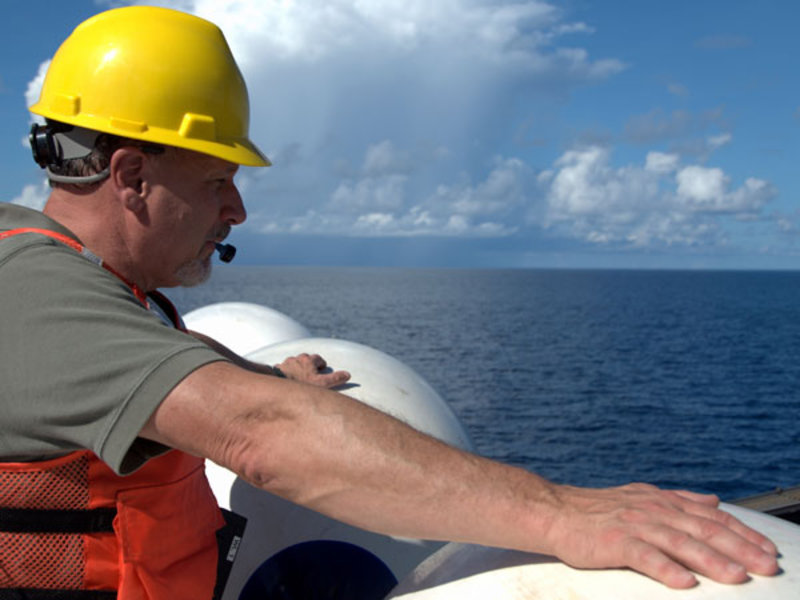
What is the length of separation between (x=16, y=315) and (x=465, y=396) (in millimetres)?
24692

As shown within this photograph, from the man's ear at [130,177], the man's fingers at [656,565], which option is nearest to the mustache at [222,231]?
the man's ear at [130,177]

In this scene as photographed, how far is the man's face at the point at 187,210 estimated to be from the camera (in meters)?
2.19

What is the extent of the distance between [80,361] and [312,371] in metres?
1.83

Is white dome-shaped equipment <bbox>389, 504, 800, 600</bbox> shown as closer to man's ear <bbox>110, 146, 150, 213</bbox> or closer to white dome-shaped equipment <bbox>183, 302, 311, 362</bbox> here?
man's ear <bbox>110, 146, 150, 213</bbox>

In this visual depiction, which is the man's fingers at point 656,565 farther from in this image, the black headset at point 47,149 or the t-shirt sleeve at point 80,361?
the black headset at point 47,149

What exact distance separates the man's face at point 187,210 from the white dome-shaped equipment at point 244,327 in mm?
4009

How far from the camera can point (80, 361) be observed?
1.63 metres

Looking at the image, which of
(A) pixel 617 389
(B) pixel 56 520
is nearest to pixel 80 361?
(B) pixel 56 520

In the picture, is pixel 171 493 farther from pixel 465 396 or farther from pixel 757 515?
pixel 465 396

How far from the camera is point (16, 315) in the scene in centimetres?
170

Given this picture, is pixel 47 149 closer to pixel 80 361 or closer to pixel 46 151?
pixel 46 151

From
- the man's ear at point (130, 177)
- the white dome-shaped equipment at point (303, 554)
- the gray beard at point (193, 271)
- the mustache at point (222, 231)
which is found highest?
the man's ear at point (130, 177)

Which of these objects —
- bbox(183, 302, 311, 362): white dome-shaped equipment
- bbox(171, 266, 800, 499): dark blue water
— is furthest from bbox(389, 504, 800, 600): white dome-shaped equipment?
bbox(171, 266, 800, 499): dark blue water

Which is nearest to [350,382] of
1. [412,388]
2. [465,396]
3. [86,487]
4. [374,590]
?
[412,388]
